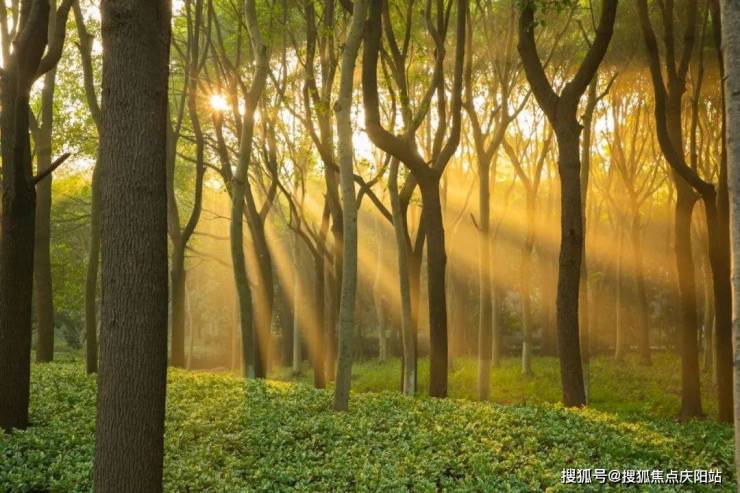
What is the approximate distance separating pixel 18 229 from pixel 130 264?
5146 mm

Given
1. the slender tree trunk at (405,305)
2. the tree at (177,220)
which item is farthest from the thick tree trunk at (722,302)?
the tree at (177,220)

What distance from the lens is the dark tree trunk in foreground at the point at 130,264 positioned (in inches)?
219

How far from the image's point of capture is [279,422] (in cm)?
1069

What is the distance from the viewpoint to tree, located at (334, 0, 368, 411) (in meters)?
11.6

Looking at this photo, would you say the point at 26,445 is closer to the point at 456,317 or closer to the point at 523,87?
the point at 523,87

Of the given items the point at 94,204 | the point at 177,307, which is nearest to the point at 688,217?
the point at 94,204

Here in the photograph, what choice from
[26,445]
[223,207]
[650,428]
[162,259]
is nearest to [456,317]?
[223,207]

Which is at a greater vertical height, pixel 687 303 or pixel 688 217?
pixel 688 217

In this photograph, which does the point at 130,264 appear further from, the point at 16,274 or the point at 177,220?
the point at 177,220

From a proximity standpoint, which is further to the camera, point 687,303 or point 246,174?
point 246,174

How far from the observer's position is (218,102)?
22.3 meters

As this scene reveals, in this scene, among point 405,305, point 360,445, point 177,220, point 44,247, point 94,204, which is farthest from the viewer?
point 177,220

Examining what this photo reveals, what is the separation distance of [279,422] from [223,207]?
42.3 m

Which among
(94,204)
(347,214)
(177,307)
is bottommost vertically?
(177,307)
